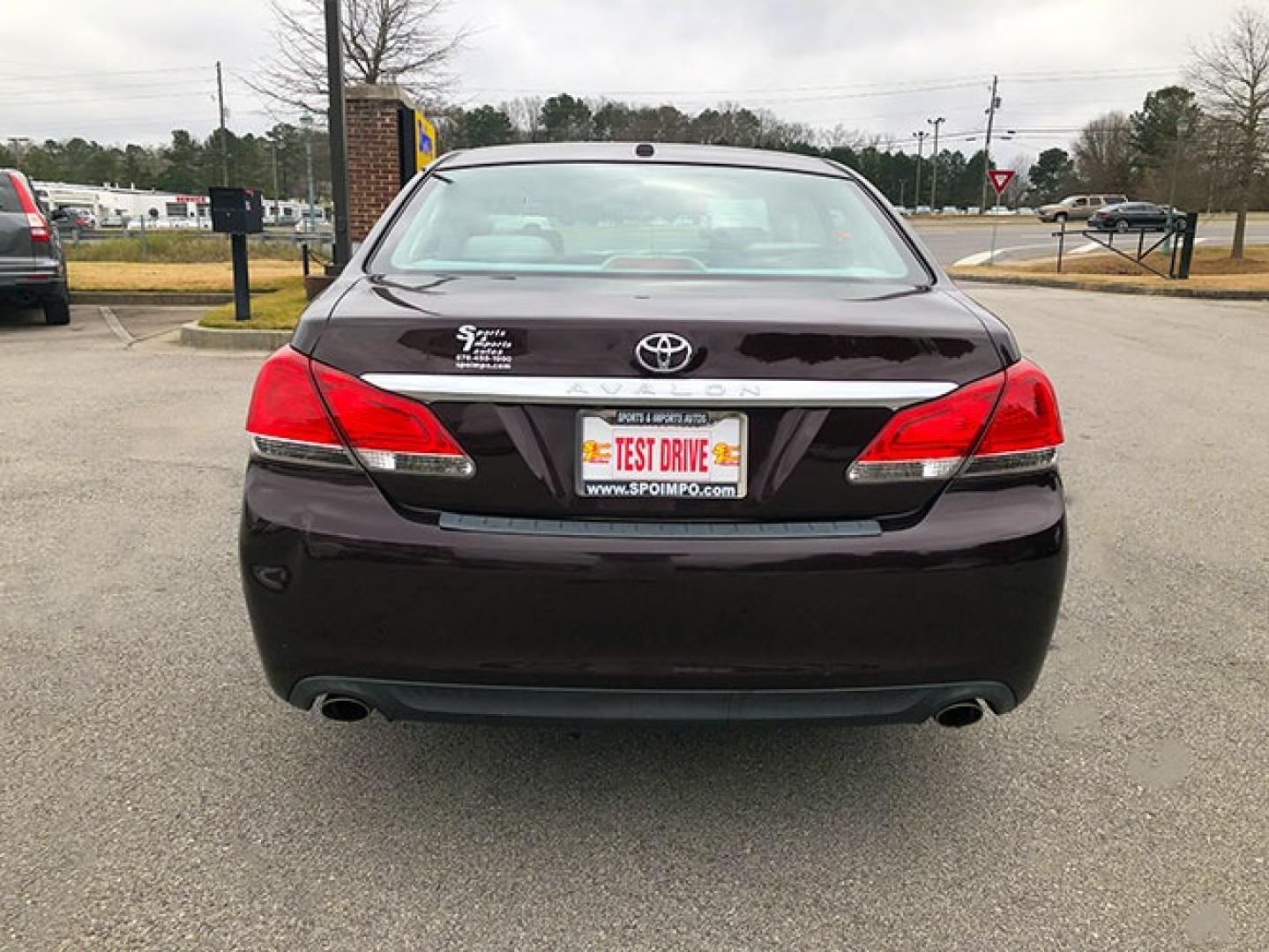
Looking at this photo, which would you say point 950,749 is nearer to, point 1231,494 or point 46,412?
point 1231,494

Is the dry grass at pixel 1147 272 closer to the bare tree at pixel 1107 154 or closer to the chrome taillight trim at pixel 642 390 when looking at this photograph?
the chrome taillight trim at pixel 642 390

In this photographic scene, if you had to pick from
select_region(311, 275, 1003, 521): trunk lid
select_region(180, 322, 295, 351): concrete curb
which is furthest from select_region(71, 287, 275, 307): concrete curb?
select_region(311, 275, 1003, 521): trunk lid

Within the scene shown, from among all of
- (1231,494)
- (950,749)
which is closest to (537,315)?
(950,749)

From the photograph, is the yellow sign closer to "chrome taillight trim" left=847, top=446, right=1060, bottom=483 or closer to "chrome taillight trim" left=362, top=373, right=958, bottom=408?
"chrome taillight trim" left=362, top=373, right=958, bottom=408

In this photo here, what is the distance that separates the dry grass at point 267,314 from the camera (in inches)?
417

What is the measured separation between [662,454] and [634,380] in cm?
16

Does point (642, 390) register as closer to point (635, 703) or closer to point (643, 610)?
point (643, 610)

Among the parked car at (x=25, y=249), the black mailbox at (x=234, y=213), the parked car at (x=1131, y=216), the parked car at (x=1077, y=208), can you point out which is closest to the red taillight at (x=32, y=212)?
the parked car at (x=25, y=249)

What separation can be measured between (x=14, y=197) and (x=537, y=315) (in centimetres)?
1144

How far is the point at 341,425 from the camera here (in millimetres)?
2135

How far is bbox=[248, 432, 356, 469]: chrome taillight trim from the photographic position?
2145mm

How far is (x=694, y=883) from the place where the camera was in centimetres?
226

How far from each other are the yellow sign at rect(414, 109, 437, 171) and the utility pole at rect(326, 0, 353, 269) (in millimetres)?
1532

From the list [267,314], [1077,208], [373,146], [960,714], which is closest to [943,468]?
[960,714]
